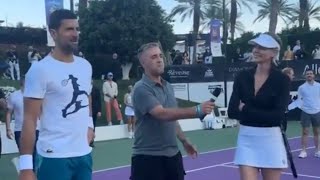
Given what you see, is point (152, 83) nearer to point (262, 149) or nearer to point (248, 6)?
point (262, 149)

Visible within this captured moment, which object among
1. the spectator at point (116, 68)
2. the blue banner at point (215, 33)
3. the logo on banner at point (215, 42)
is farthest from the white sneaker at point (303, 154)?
the spectator at point (116, 68)

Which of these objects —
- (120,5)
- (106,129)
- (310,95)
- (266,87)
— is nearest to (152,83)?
(266,87)

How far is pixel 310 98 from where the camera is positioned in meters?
13.0

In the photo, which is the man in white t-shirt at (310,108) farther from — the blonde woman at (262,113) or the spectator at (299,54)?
the spectator at (299,54)

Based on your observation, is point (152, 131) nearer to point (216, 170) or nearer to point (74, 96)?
point (74, 96)

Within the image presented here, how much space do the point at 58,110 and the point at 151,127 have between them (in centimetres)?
103

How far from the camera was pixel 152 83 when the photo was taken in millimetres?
5340

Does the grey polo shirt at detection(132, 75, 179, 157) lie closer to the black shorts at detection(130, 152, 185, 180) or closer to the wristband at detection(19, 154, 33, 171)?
the black shorts at detection(130, 152, 185, 180)

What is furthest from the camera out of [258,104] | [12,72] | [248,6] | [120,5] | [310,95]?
[248,6]

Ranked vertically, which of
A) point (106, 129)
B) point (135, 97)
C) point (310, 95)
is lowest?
point (106, 129)

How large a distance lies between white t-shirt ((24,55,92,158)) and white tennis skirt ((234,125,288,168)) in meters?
1.75

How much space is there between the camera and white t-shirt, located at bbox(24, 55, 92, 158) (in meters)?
4.49

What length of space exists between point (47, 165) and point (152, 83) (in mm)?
1228

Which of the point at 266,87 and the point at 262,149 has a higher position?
the point at 266,87
